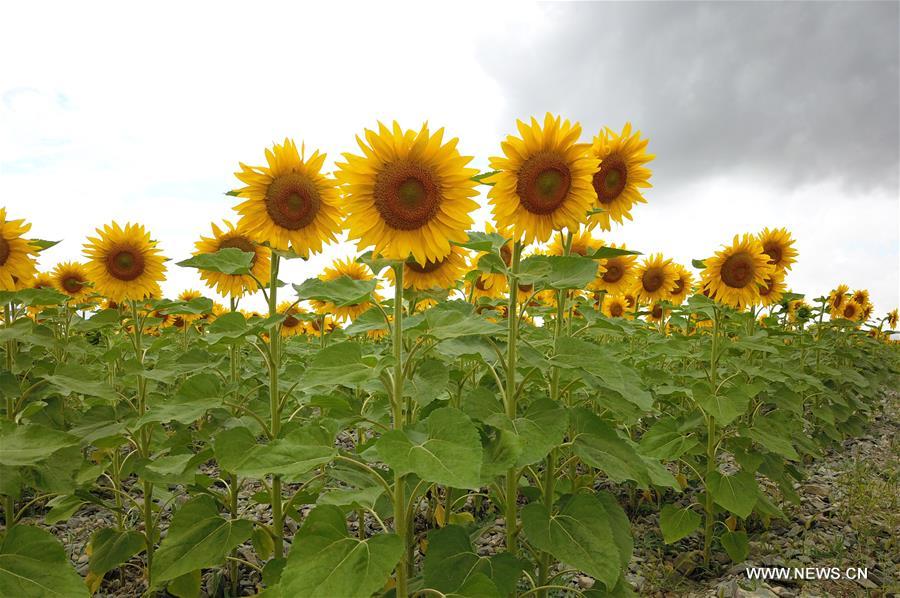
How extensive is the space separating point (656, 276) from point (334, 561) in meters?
6.17

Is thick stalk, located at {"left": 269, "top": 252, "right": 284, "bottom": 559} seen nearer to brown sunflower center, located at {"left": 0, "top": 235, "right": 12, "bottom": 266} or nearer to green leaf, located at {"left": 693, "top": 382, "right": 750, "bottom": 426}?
brown sunflower center, located at {"left": 0, "top": 235, "right": 12, "bottom": 266}

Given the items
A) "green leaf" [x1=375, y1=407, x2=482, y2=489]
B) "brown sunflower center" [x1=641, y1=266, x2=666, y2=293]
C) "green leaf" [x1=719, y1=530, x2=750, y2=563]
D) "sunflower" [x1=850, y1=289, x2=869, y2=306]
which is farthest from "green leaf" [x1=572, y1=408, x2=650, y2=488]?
"sunflower" [x1=850, y1=289, x2=869, y2=306]

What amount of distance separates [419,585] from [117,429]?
7.07 feet

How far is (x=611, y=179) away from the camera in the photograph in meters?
3.63

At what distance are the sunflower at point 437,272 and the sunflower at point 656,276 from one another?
423cm

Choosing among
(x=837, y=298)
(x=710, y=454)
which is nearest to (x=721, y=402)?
(x=710, y=454)

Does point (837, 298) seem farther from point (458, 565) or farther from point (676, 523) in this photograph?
point (458, 565)

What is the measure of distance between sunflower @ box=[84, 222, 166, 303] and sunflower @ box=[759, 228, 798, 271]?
243 inches

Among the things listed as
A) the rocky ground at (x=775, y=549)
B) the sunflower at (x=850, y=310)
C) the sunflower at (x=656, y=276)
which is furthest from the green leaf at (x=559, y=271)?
the sunflower at (x=850, y=310)

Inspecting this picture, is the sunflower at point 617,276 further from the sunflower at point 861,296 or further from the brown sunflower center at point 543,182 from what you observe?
the sunflower at point 861,296

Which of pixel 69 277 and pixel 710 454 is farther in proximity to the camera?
pixel 69 277

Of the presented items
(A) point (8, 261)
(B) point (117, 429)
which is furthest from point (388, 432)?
(A) point (8, 261)

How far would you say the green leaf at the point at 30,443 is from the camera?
2.53 meters

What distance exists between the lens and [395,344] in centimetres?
246
